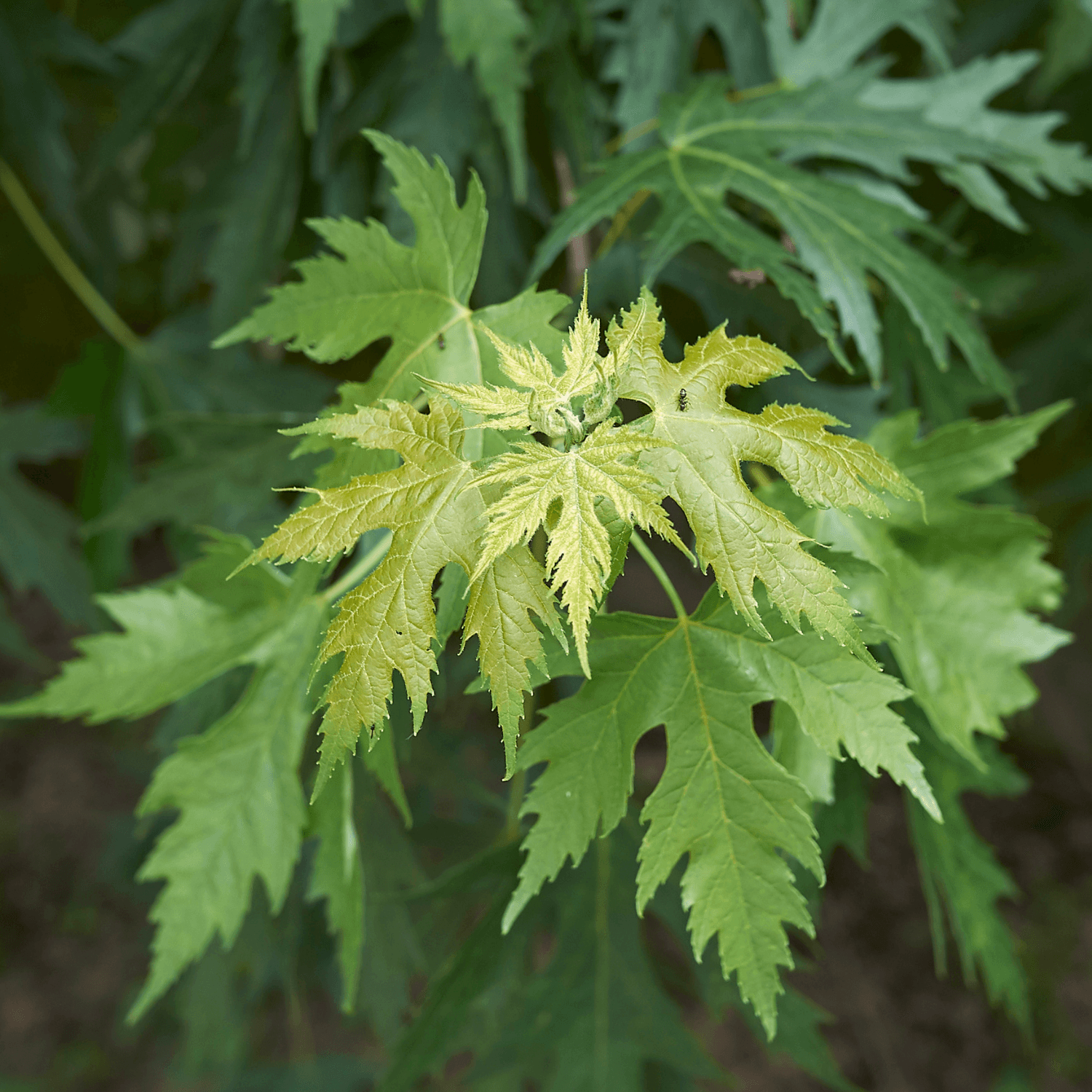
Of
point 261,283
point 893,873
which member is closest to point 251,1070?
point 893,873

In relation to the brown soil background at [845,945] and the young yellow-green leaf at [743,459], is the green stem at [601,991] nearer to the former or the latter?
the young yellow-green leaf at [743,459]

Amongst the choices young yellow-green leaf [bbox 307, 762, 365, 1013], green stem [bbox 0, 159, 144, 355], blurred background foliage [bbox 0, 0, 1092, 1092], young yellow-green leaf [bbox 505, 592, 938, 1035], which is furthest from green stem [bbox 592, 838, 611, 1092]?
green stem [bbox 0, 159, 144, 355]

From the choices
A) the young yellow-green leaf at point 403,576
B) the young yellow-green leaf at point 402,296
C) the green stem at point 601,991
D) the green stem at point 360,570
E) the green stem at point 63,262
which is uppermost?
the green stem at point 63,262

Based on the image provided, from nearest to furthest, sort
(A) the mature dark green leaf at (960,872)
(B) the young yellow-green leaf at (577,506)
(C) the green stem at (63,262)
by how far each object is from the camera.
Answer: (B) the young yellow-green leaf at (577,506), (A) the mature dark green leaf at (960,872), (C) the green stem at (63,262)

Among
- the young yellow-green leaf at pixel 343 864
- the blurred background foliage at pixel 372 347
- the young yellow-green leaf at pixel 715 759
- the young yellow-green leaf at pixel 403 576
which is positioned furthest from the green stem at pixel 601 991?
the young yellow-green leaf at pixel 403 576

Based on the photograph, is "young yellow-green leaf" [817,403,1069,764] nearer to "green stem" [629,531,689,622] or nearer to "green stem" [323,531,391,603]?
"green stem" [629,531,689,622]

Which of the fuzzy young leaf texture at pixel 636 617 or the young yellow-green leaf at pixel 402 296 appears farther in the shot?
the young yellow-green leaf at pixel 402 296
